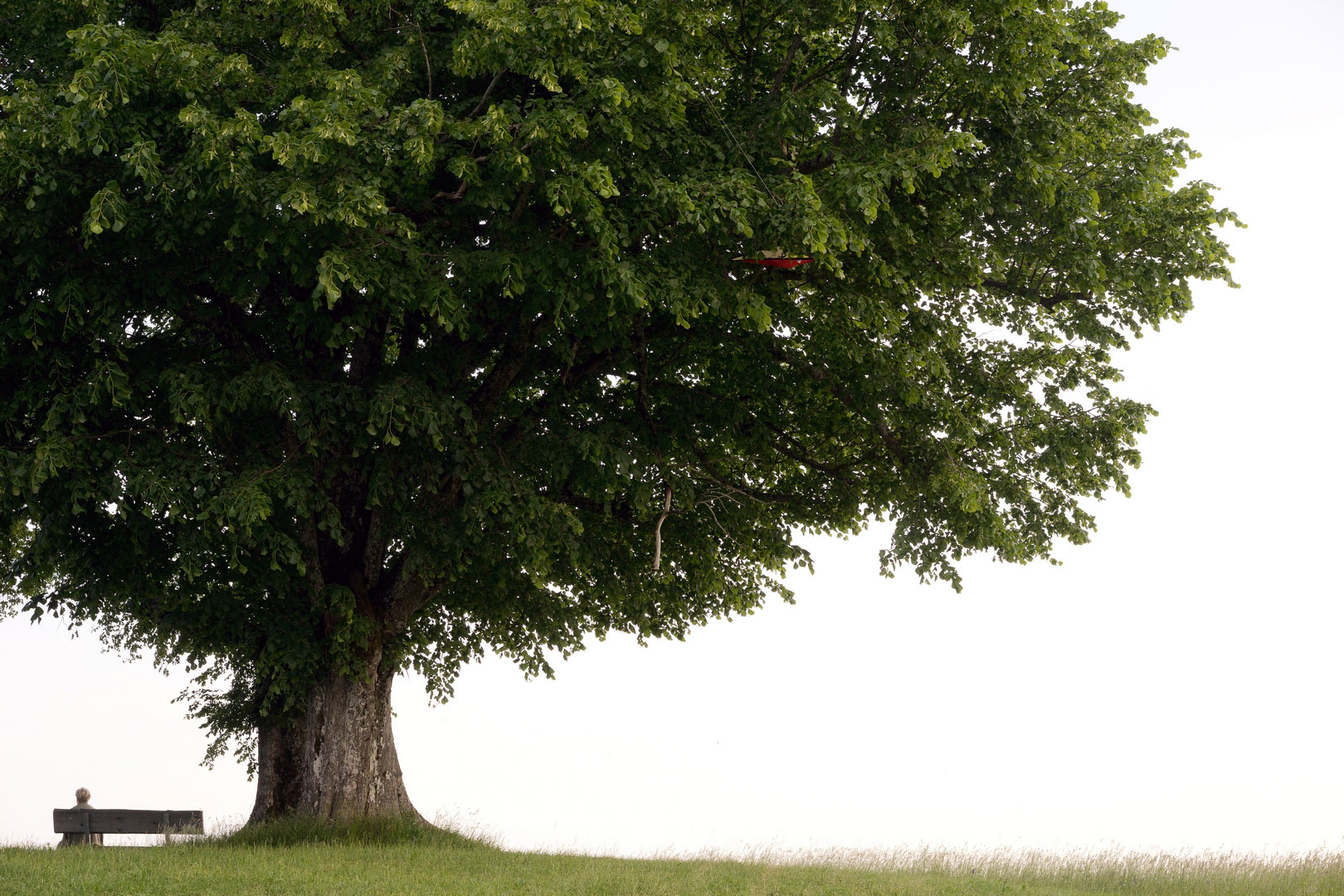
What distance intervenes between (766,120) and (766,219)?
1.74 meters

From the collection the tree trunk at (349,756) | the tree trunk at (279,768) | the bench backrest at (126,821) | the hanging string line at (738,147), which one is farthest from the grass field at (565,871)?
the hanging string line at (738,147)

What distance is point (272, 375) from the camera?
13305 millimetres

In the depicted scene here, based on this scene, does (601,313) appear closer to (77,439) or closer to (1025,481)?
(77,439)

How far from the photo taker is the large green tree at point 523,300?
40.0 ft

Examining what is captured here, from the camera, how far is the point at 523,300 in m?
14.0

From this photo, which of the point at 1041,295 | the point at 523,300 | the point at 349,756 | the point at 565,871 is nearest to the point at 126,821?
the point at 349,756

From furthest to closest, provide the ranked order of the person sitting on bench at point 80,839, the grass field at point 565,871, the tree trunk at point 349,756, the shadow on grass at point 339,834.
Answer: the person sitting on bench at point 80,839, the tree trunk at point 349,756, the shadow on grass at point 339,834, the grass field at point 565,871

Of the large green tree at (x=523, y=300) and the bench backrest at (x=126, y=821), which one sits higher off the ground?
the large green tree at (x=523, y=300)

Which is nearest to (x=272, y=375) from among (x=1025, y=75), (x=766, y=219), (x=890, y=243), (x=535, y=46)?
(x=535, y=46)

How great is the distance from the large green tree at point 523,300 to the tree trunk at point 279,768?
0.29ft

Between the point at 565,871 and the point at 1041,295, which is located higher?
the point at 1041,295

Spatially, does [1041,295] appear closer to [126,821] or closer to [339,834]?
[339,834]

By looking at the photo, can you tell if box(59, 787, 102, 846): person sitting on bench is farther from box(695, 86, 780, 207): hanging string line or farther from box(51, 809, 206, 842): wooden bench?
box(695, 86, 780, 207): hanging string line

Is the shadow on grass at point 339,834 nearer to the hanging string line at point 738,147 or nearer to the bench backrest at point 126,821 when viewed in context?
the bench backrest at point 126,821
